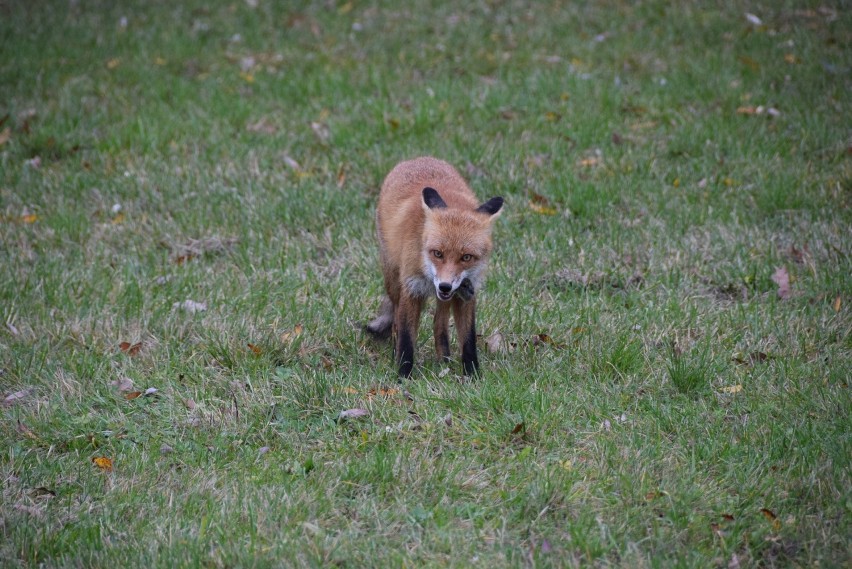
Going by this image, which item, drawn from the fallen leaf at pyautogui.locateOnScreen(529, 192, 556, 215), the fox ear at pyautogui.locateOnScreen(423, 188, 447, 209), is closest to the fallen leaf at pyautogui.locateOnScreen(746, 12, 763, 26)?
the fallen leaf at pyautogui.locateOnScreen(529, 192, 556, 215)

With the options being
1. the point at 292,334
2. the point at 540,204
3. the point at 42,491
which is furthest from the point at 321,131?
the point at 42,491

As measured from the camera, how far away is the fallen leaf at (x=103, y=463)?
15.7 ft

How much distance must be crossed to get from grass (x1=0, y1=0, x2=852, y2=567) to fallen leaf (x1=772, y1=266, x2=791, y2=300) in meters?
0.12

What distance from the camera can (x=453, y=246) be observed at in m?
5.26

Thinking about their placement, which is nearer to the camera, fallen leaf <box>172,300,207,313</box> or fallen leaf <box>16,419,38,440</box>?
fallen leaf <box>16,419,38,440</box>

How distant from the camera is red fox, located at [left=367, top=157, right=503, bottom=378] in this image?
5293 millimetres

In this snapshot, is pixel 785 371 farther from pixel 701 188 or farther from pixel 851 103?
pixel 851 103

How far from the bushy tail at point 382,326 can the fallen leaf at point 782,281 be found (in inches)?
121

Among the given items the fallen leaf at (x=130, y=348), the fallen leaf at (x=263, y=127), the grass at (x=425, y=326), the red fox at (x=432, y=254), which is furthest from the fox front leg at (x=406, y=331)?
the fallen leaf at (x=263, y=127)

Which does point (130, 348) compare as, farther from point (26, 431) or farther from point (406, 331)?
point (406, 331)

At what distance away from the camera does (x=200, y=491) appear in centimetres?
449

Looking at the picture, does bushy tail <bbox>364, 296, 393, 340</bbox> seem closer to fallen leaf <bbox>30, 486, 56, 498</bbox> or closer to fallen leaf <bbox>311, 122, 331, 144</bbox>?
fallen leaf <bbox>30, 486, 56, 498</bbox>

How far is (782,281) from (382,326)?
128 inches

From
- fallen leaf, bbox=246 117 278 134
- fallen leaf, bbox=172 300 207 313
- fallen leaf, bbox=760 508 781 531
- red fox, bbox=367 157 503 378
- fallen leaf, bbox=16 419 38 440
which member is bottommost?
fallen leaf, bbox=172 300 207 313
